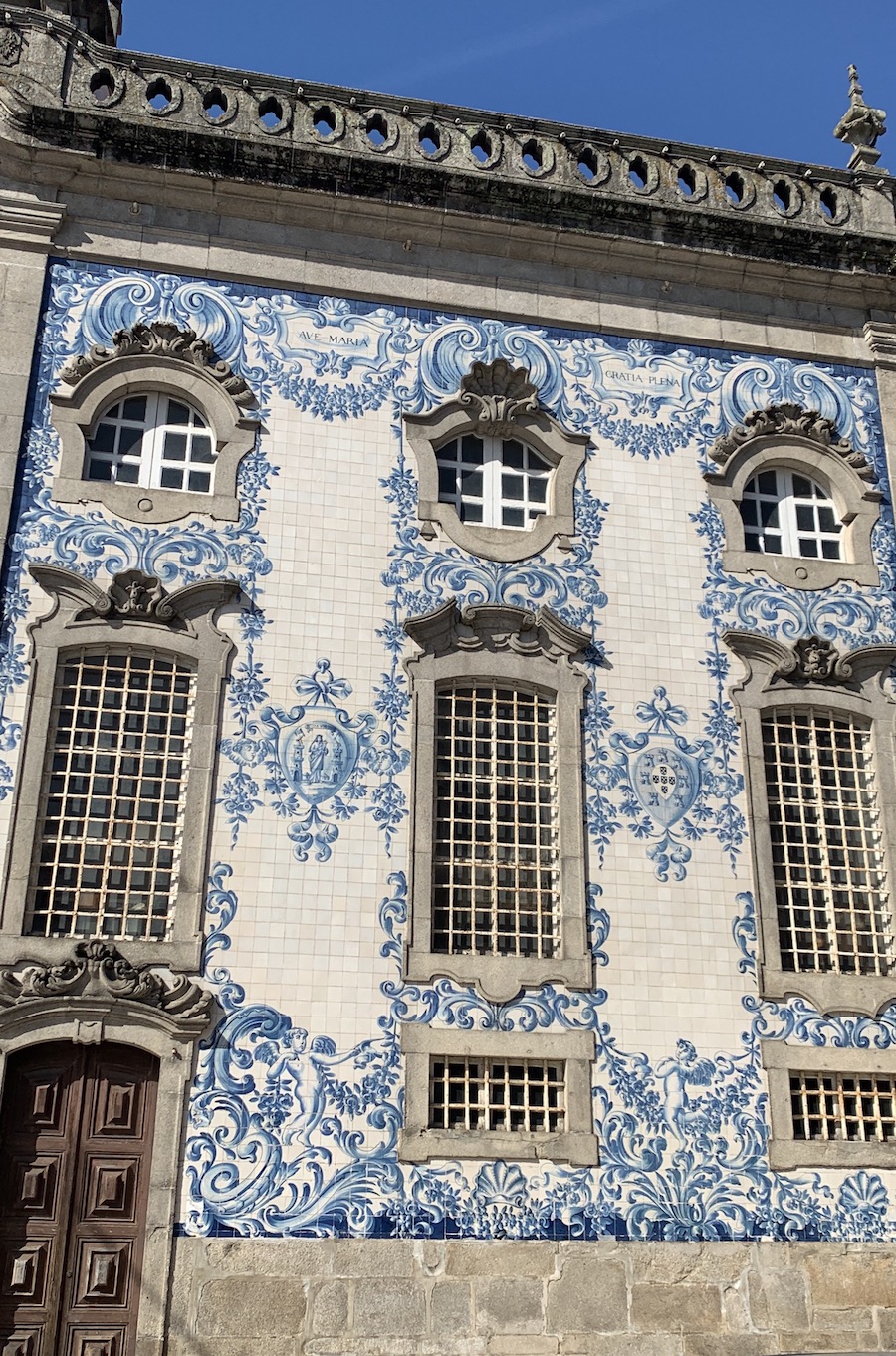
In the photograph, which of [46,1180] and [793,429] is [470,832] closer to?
[46,1180]

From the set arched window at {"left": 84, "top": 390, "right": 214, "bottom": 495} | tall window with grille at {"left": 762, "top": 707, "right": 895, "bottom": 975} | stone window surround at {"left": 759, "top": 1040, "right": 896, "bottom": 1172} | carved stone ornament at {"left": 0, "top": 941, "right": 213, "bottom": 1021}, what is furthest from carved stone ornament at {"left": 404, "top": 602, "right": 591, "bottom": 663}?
stone window surround at {"left": 759, "top": 1040, "right": 896, "bottom": 1172}

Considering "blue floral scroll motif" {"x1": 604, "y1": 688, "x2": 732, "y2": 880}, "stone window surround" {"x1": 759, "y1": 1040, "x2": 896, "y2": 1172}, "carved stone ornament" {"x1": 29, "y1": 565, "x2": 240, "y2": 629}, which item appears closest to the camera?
"stone window surround" {"x1": 759, "y1": 1040, "x2": 896, "y2": 1172}

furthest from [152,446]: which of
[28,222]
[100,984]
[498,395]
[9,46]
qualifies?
[100,984]

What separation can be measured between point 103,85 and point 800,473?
767 centimetres

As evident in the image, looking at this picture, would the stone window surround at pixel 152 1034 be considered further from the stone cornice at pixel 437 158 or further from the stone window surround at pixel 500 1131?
the stone cornice at pixel 437 158

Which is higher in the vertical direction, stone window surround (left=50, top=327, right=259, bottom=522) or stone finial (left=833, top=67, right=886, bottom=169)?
stone finial (left=833, top=67, right=886, bottom=169)

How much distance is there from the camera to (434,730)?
476 inches

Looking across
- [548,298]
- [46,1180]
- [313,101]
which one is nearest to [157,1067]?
[46,1180]

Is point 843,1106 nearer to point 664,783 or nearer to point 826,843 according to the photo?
point 826,843

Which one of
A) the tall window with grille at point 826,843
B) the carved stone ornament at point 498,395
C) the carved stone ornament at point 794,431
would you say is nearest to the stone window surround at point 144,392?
the carved stone ornament at point 498,395

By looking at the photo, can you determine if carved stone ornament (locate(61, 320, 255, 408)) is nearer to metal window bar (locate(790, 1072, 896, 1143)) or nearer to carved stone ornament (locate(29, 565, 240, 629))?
carved stone ornament (locate(29, 565, 240, 629))

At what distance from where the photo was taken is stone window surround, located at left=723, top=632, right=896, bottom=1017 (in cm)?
1186

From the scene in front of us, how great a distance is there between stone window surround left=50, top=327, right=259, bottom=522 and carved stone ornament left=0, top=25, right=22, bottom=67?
10.1 feet

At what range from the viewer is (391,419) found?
43.1 ft
